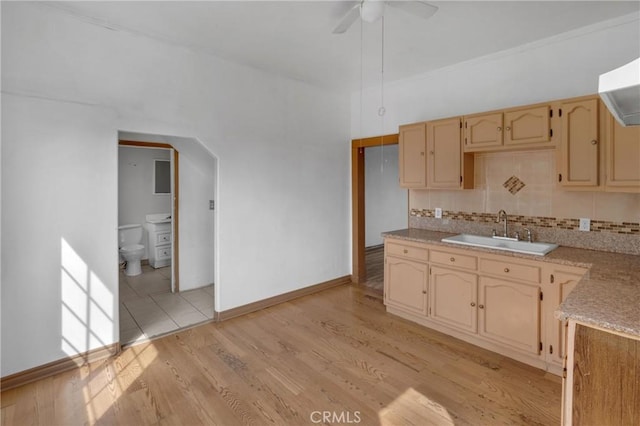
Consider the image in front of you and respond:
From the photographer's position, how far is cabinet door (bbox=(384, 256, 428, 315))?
326cm

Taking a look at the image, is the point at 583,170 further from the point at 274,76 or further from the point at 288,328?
the point at 274,76

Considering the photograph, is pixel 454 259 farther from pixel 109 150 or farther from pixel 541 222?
pixel 109 150

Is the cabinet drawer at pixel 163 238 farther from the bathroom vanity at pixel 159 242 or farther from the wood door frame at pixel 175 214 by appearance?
the wood door frame at pixel 175 214

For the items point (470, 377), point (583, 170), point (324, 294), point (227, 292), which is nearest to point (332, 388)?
point (470, 377)

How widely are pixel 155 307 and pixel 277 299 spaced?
139 centimetres

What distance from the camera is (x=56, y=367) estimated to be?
8.18 feet

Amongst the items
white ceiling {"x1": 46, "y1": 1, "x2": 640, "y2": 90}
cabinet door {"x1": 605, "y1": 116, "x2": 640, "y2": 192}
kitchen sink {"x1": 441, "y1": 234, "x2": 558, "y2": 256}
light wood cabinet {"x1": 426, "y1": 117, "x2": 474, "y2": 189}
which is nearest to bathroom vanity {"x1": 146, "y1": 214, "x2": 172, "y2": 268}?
white ceiling {"x1": 46, "y1": 1, "x2": 640, "y2": 90}

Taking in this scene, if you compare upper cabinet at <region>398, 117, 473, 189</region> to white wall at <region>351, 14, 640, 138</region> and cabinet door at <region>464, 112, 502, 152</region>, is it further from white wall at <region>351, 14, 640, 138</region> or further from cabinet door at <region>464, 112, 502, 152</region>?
white wall at <region>351, 14, 640, 138</region>

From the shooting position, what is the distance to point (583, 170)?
2467 mm

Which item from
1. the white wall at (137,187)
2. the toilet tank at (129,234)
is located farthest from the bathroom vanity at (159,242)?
the white wall at (137,187)

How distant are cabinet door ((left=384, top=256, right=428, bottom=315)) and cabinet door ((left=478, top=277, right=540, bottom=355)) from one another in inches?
22.1

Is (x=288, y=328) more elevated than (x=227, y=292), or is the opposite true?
(x=227, y=292)

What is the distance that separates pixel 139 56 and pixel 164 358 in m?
2.58

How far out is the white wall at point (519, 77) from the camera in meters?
2.64
